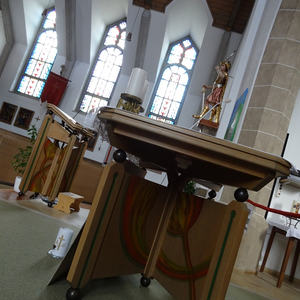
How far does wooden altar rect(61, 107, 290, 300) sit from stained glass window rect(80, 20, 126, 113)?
356 inches

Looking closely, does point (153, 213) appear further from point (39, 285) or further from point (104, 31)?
point (104, 31)

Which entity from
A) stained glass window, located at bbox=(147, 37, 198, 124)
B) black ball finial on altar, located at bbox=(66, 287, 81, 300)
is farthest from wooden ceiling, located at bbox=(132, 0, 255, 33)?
black ball finial on altar, located at bbox=(66, 287, 81, 300)

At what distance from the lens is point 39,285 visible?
4.68 feet

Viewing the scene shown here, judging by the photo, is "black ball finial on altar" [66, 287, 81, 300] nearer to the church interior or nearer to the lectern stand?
the church interior

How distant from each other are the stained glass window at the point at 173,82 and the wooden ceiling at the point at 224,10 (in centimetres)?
216

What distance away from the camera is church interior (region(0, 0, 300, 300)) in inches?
50.9

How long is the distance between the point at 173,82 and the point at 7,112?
5.78 m

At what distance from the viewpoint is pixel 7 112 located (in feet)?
34.2

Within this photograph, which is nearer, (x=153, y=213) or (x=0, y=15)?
(x=153, y=213)

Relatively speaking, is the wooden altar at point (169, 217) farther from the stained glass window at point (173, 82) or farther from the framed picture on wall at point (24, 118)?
the framed picture on wall at point (24, 118)

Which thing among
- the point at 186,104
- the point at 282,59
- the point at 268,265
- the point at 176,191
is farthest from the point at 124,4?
the point at 176,191

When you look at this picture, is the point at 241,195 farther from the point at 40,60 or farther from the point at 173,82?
the point at 40,60

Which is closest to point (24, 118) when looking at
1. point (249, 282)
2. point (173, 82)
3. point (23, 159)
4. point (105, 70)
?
point (105, 70)

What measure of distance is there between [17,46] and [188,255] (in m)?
11.6
